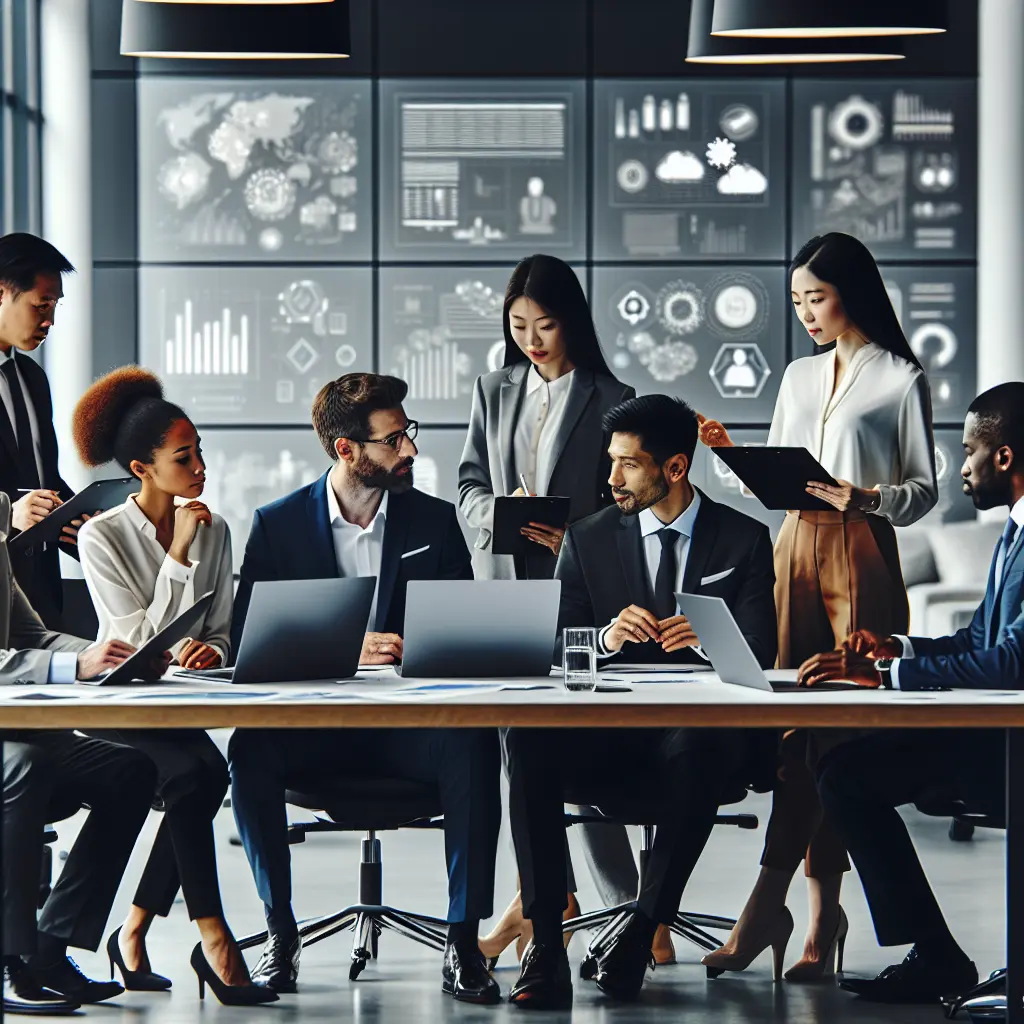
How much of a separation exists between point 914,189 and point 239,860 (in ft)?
15.9

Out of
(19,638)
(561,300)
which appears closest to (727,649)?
(561,300)

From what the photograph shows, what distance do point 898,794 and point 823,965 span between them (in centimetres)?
55

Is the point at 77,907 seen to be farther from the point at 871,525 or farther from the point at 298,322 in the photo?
the point at 298,322

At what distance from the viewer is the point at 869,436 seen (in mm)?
4148

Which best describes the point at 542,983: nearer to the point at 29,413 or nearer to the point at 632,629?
the point at 632,629

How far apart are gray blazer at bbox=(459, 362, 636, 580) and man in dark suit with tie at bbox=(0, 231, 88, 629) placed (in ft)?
3.39

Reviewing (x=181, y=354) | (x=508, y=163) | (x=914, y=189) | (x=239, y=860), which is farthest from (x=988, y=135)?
(x=239, y=860)

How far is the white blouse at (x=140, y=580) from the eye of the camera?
12.5 feet

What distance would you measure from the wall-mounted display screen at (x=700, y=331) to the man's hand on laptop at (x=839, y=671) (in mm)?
5157

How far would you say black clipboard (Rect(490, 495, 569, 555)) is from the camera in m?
4.04

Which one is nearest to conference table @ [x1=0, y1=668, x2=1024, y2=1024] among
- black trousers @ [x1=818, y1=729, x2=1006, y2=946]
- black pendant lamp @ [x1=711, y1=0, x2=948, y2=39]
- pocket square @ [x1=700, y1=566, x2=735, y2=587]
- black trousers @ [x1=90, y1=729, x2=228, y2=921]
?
black trousers @ [x1=818, y1=729, x2=1006, y2=946]

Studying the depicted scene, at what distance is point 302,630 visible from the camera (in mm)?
3227

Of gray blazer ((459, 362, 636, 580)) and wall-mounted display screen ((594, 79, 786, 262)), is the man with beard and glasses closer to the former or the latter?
gray blazer ((459, 362, 636, 580))

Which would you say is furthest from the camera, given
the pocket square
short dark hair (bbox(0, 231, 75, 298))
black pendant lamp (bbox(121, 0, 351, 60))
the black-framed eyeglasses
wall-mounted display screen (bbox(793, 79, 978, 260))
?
wall-mounted display screen (bbox(793, 79, 978, 260))
